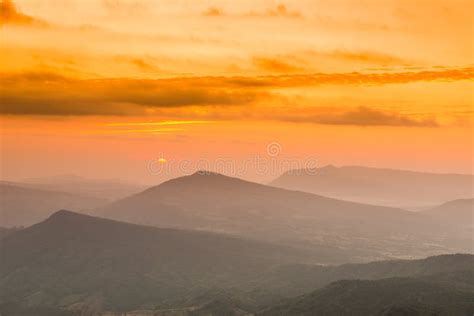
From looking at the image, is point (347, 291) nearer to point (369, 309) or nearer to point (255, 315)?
point (369, 309)

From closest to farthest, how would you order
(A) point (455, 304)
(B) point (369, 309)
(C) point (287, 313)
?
(A) point (455, 304) < (B) point (369, 309) < (C) point (287, 313)

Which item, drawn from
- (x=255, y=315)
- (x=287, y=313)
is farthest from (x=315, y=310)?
(x=255, y=315)

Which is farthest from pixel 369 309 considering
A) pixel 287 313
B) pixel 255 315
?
pixel 255 315

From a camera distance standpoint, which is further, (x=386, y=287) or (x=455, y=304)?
(x=386, y=287)

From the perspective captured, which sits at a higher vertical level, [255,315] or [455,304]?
[455,304]

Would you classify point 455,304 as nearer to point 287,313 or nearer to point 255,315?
point 287,313

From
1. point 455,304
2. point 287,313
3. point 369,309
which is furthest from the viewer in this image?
point 287,313
